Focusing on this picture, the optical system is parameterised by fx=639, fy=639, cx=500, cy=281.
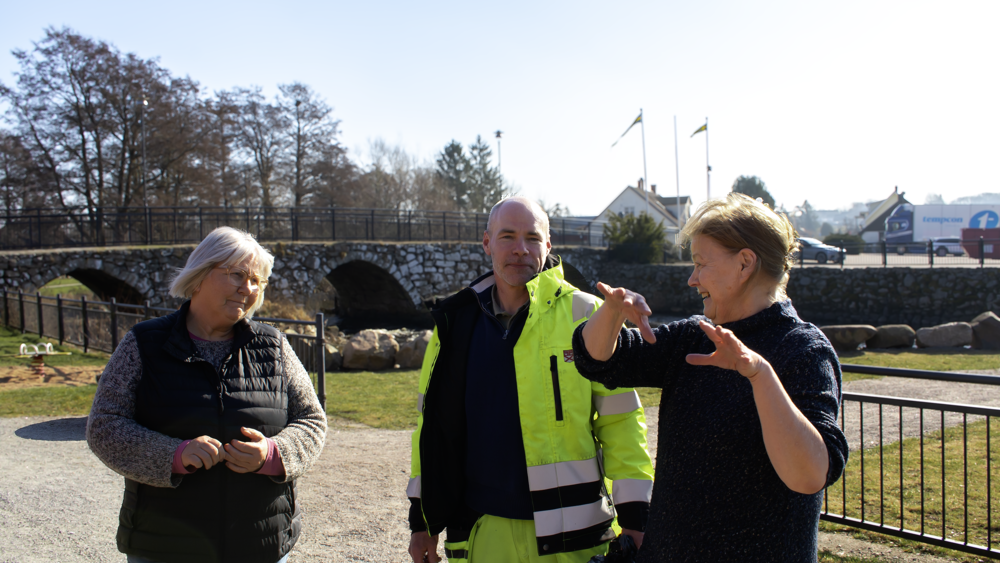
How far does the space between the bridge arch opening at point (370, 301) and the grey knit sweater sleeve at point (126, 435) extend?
2293 cm

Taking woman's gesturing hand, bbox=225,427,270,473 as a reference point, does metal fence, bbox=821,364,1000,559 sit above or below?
below

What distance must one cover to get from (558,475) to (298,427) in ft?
3.19

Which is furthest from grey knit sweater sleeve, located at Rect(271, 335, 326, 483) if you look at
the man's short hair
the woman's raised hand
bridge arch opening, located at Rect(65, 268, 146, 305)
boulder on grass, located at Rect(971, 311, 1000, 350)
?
bridge arch opening, located at Rect(65, 268, 146, 305)

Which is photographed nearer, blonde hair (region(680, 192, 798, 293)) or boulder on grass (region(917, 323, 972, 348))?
blonde hair (region(680, 192, 798, 293))

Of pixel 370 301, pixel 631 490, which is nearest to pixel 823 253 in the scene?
pixel 370 301

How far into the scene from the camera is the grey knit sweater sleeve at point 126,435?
2033mm

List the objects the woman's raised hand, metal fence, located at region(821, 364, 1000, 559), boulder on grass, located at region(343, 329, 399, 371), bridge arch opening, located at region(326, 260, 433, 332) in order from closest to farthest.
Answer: the woman's raised hand, metal fence, located at region(821, 364, 1000, 559), boulder on grass, located at region(343, 329, 399, 371), bridge arch opening, located at region(326, 260, 433, 332)

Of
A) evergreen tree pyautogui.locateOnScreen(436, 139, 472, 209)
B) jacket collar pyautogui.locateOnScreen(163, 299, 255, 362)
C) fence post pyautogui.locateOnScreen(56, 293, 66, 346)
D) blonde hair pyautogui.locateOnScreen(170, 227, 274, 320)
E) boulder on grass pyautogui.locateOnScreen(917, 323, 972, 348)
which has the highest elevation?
evergreen tree pyautogui.locateOnScreen(436, 139, 472, 209)

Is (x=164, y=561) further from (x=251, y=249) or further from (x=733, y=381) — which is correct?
(x=733, y=381)

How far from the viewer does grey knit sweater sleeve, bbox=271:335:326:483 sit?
2.23m

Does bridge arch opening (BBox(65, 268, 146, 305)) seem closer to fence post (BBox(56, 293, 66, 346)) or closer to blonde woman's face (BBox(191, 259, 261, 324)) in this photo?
fence post (BBox(56, 293, 66, 346))

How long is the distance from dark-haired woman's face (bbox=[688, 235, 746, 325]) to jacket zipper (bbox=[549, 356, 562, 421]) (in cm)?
58

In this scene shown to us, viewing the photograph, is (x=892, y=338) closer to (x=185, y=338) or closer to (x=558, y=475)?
(x=558, y=475)

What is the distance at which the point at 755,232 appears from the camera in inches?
66.1
